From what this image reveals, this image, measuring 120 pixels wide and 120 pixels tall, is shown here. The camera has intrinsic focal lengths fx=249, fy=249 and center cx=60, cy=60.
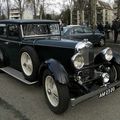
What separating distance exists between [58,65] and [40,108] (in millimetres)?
1014

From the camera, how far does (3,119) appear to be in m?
4.57

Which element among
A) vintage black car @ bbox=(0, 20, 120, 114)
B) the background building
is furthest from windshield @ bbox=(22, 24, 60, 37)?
the background building

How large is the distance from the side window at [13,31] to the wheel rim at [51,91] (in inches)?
85.1

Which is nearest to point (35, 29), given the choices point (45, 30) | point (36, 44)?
point (45, 30)

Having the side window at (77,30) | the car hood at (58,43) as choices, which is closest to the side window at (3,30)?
the car hood at (58,43)

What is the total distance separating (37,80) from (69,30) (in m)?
8.77

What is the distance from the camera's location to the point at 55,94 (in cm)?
482

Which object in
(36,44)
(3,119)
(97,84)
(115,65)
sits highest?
(36,44)

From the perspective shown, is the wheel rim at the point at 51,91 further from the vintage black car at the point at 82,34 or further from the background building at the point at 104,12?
the background building at the point at 104,12

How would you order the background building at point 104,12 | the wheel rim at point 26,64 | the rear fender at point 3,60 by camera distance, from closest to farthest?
the wheel rim at point 26,64
the rear fender at point 3,60
the background building at point 104,12

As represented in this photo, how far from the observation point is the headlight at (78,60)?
15.8 feet

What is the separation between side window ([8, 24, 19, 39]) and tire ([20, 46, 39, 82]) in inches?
33.1

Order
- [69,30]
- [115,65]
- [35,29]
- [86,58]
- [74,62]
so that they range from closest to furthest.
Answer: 1. [74,62]
2. [86,58]
3. [115,65]
4. [35,29]
5. [69,30]

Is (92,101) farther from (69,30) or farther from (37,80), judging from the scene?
(69,30)
